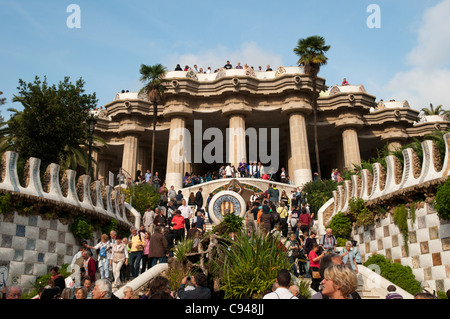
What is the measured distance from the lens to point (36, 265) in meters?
13.9

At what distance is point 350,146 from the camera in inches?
1518

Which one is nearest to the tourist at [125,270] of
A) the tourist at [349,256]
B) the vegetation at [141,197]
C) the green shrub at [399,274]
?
the tourist at [349,256]

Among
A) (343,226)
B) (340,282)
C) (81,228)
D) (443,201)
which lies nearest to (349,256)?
(443,201)

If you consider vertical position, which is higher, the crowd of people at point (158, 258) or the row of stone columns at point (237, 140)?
the row of stone columns at point (237, 140)

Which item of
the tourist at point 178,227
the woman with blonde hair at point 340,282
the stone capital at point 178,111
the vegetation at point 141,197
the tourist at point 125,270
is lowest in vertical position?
the woman with blonde hair at point 340,282

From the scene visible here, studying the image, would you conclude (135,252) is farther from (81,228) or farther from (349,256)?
(349,256)

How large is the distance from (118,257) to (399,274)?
8.23 m

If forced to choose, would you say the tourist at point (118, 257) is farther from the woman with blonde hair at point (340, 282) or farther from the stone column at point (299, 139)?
the stone column at point (299, 139)

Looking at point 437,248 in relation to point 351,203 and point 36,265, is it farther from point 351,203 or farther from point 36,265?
point 36,265

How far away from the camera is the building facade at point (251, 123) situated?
117ft

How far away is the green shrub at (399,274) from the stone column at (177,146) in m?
21.8
